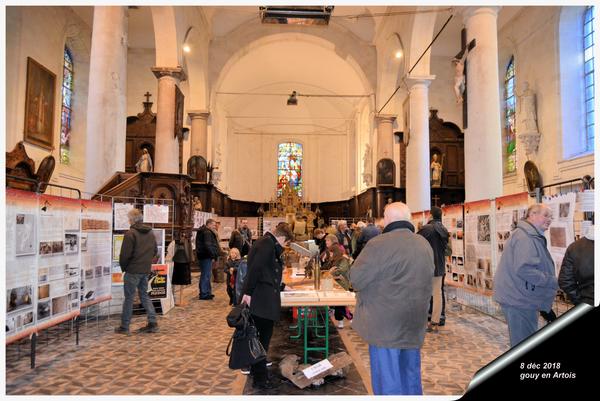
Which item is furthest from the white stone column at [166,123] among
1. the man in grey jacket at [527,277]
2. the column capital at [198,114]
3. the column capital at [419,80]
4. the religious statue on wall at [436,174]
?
the religious statue on wall at [436,174]

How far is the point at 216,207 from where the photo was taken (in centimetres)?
1969

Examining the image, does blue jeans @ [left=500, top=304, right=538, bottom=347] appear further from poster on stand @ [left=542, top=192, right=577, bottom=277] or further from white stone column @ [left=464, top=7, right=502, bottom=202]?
white stone column @ [left=464, top=7, right=502, bottom=202]

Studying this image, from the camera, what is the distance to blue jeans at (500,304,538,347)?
11.0ft

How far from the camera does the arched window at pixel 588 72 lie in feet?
39.6

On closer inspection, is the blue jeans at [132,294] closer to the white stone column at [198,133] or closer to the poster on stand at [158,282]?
the poster on stand at [158,282]

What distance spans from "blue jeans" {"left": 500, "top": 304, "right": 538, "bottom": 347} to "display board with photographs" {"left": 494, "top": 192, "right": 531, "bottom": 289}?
205cm

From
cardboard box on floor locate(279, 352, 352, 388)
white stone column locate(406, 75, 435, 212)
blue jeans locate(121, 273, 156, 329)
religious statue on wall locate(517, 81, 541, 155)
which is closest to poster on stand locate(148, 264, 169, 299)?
blue jeans locate(121, 273, 156, 329)

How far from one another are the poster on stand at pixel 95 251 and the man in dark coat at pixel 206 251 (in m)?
2.20

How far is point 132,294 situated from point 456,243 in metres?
5.04

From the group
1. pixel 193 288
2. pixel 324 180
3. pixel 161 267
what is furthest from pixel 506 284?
pixel 324 180

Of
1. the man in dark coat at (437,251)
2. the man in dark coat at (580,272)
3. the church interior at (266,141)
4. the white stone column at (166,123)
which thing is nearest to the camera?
the man in dark coat at (580,272)

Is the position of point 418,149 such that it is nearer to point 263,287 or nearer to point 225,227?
point 225,227

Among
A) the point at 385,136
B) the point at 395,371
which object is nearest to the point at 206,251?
the point at 395,371

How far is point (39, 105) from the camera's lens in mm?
13023
